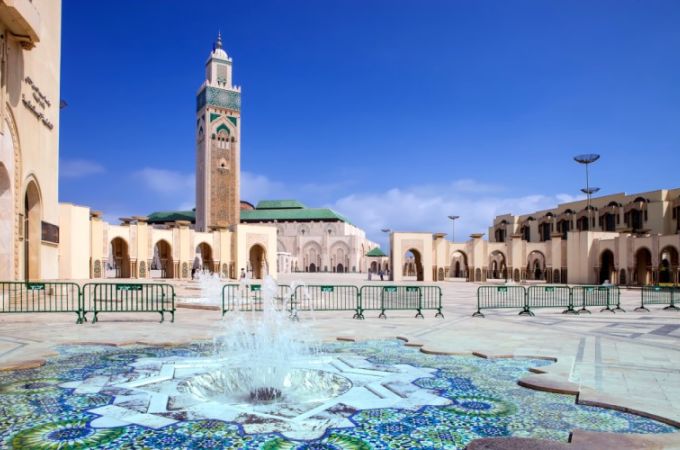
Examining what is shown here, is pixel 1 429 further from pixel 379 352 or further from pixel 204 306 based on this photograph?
pixel 204 306

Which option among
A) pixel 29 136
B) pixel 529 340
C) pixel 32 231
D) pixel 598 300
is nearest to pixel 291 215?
pixel 598 300

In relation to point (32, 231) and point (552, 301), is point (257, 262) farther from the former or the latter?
point (32, 231)

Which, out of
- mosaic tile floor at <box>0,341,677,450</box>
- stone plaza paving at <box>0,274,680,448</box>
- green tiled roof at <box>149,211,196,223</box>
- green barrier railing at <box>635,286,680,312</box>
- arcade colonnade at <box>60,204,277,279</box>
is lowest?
green barrier railing at <box>635,286,680,312</box>

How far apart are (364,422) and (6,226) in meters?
11.0

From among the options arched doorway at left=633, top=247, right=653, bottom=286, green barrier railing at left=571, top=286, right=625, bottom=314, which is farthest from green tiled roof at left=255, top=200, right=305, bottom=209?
green barrier railing at left=571, top=286, right=625, bottom=314

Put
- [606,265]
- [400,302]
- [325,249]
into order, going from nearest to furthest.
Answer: [400,302], [606,265], [325,249]

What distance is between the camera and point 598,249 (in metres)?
35.2

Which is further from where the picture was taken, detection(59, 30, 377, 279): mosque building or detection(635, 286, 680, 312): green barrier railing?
detection(59, 30, 377, 279): mosque building

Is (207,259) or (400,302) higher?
(207,259)

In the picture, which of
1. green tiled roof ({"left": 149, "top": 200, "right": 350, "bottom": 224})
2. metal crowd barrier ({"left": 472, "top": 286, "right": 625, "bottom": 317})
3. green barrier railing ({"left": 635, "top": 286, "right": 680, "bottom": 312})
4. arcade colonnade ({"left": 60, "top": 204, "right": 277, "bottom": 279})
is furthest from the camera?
green tiled roof ({"left": 149, "top": 200, "right": 350, "bottom": 224})

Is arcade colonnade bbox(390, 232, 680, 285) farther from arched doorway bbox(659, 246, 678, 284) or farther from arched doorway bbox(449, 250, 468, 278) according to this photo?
arched doorway bbox(449, 250, 468, 278)

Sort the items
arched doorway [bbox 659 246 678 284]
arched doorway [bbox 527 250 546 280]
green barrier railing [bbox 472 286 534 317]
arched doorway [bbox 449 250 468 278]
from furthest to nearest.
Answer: arched doorway [bbox 449 250 468 278]
arched doorway [bbox 527 250 546 280]
arched doorway [bbox 659 246 678 284]
green barrier railing [bbox 472 286 534 317]

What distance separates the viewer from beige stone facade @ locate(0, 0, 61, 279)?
37.1 feet

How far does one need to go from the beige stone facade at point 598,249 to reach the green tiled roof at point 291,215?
136ft
